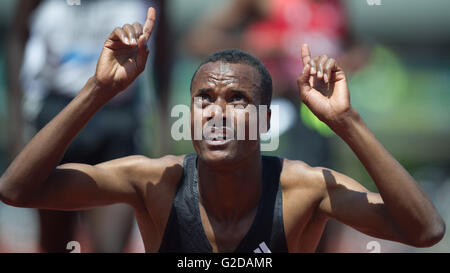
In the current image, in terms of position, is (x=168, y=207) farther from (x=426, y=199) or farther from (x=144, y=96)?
(x=144, y=96)

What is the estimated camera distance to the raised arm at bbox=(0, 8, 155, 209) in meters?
2.07

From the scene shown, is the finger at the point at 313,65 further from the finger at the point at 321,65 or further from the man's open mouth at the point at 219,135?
the man's open mouth at the point at 219,135

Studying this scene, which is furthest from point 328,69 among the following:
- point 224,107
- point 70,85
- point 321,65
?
point 70,85

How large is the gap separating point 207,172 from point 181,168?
0.13 meters

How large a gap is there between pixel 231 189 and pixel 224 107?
0.35m

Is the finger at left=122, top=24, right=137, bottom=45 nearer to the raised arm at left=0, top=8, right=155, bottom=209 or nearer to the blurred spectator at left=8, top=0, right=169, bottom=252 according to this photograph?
the raised arm at left=0, top=8, right=155, bottom=209

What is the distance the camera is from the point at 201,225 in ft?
7.37

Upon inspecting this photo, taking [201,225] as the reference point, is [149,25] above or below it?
above

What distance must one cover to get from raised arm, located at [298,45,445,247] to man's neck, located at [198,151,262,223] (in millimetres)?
254

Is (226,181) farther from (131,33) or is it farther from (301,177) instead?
(131,33)

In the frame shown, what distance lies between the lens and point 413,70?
27.2 feet

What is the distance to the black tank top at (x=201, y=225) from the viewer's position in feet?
7.31

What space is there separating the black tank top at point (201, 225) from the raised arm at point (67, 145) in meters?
0.28

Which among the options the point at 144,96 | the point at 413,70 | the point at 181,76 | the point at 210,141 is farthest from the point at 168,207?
the point at 413,70
